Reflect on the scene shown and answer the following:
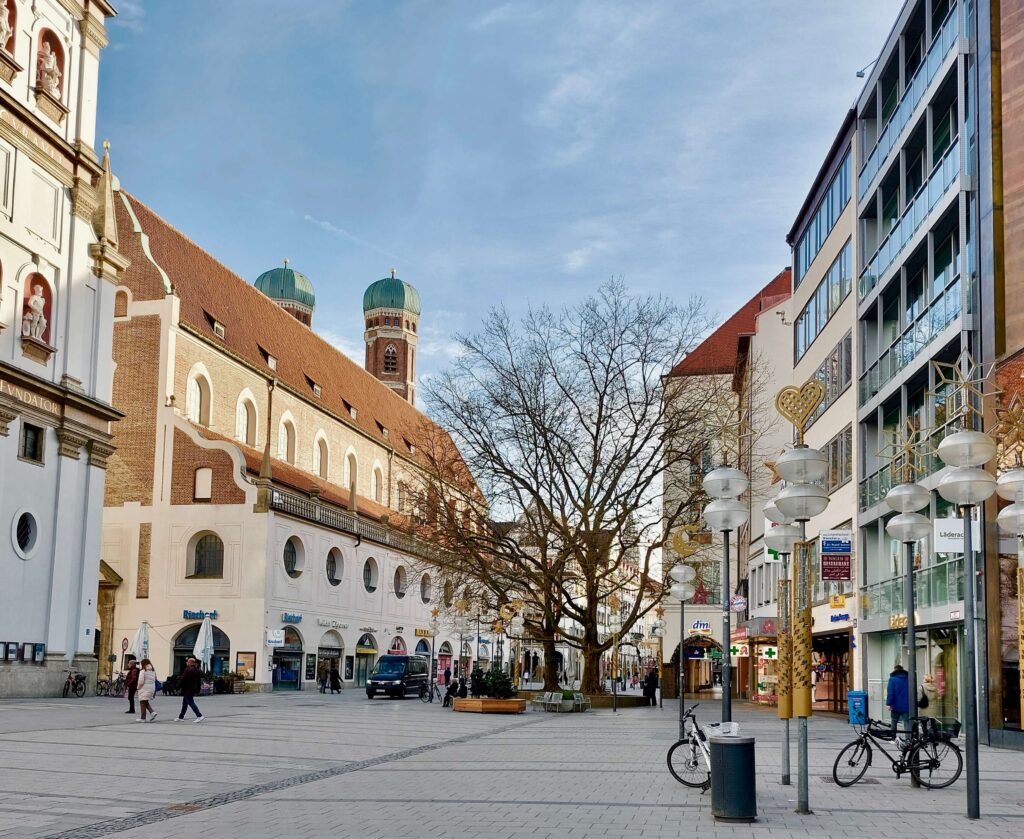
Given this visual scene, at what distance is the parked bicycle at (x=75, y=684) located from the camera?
39.5 meters

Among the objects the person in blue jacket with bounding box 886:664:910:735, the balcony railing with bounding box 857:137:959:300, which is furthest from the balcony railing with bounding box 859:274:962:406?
the person in blue jacket with bounding box 886:664:910:735

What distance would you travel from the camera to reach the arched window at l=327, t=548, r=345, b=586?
61.1 m

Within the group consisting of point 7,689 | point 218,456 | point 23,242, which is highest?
point 23,242

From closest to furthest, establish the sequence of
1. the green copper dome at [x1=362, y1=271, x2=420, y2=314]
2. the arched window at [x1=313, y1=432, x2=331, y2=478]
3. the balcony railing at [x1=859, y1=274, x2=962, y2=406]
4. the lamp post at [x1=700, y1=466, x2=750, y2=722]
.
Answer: the lamp post at [x1=700, y1=466, x2=750, y2=722]
the balcony railing at [x1=859, y1=274, x2=962, y2=406]
the arched window at [x1=313, y1=432, x2=331, y2=478]
the green copper dome at [x1=362, y1=271, x2=420, y2=314]

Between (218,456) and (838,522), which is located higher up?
(218,456)

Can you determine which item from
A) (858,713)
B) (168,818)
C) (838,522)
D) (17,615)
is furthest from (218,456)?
(168,818)

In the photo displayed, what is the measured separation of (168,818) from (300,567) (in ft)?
150

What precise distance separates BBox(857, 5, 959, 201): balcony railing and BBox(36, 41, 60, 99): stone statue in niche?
80.1 ft

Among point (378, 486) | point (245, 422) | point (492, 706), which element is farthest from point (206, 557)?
point (378, 486)

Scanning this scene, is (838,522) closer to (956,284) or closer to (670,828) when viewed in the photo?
(956,284)

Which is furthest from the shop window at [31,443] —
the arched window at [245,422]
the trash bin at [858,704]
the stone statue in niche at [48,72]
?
the trash bin at [858,704]

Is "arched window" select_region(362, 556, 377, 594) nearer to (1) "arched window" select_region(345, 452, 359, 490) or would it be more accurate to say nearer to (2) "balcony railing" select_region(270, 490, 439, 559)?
(2) "balcony railing" select_region(270, 490, 439, 559)

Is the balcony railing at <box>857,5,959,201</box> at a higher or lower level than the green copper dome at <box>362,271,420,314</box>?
lower

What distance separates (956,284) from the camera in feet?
86.8
